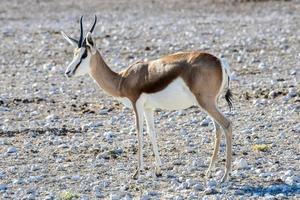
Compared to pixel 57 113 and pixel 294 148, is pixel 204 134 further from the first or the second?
pixel 57 113

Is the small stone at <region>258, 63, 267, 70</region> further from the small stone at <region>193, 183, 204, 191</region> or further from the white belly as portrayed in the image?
the small stone at <region>193, 183, 204, 191</region>

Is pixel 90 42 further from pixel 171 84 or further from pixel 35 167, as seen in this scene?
pixel 35 167

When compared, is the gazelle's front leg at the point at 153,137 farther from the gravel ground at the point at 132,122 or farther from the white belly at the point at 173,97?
the white belly at the point at 173,97

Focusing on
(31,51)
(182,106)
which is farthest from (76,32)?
(182,106)

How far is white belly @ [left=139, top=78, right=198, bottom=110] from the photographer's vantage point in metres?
12.1

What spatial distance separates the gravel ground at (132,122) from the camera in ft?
39.2

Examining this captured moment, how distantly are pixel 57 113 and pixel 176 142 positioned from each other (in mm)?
3343

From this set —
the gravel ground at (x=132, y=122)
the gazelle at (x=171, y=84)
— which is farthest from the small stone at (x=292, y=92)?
the gazelle at (x=171, y=84)

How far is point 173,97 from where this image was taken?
1216 centimetres

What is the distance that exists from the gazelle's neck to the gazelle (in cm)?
2

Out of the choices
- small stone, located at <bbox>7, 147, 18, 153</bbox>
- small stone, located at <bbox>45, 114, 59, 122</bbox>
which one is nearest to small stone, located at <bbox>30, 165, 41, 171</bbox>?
small stone, located at <bbox>7, 147, 18, 153</bbox>

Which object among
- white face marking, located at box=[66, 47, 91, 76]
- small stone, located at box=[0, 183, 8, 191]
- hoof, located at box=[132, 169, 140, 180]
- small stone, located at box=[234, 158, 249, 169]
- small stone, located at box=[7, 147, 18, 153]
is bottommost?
small stone, located at box=[7, 147, 18, 153]

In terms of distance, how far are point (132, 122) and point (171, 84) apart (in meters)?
4.07

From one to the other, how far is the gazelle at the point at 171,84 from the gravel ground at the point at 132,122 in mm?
644
